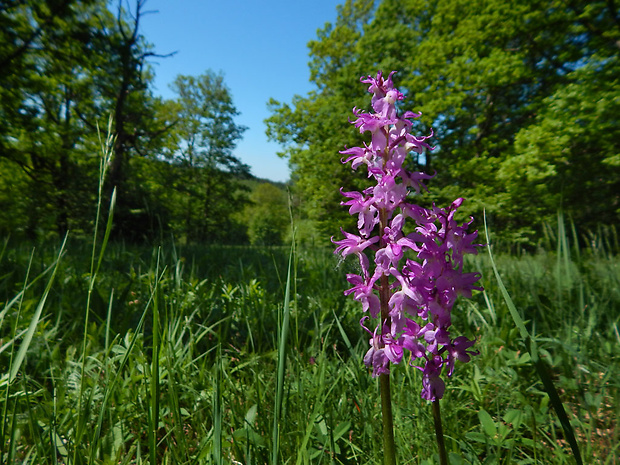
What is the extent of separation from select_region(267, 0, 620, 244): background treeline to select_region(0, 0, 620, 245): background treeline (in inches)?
2.3

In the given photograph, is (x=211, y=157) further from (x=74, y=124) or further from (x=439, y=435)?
(x=439, y=435)

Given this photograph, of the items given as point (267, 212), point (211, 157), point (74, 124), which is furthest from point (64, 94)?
point (267, 212)

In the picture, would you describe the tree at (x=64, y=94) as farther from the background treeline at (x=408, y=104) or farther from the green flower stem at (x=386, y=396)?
the green flower stem at (x=386, y=396)

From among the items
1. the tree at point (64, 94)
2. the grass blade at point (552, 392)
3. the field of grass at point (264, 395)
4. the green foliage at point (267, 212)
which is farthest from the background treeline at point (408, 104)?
the green foliage at point (267, 212)

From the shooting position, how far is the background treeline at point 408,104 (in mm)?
8430

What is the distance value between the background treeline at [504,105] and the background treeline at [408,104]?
0.19ft

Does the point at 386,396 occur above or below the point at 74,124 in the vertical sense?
below

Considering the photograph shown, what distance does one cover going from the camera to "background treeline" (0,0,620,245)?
8430 millimetres

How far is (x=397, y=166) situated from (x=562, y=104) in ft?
36.4

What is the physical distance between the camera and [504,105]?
1405cm

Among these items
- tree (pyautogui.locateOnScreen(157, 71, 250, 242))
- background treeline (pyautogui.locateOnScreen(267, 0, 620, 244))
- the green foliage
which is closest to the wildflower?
background treeline (pyautogui.locateOnScreen(267, 0, 620, 244))

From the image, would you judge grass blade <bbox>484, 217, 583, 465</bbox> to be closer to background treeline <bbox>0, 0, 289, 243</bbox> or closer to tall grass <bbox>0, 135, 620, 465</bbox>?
tall grass <bbox>0, 135, 620, 465</bbox>

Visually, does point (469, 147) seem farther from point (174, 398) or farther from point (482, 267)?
point (174, 398)

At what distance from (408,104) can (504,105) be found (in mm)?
4578
